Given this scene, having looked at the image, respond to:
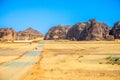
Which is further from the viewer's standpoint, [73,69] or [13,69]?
[73,69]

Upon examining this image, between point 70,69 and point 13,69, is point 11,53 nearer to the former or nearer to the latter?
point 13,69

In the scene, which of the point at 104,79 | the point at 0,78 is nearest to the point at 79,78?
the point at 104,79

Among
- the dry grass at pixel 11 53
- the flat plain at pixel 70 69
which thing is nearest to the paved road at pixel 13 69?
the flat plain at pixel 70 69

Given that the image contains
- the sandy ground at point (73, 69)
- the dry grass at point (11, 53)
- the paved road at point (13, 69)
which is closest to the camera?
the paved road at point (13, 69)

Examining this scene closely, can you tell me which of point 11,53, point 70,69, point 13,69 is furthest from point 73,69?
point 11,53

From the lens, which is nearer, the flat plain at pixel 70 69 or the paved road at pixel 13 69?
the paved road at pixel 13 69

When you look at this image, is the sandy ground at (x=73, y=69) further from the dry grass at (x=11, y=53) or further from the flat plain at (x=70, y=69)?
the dry grass at (x=11, y=53)

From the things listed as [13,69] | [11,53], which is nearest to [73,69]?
[13,69]

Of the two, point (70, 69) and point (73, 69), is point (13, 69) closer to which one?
point (70, 69)

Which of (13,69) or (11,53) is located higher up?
(13,69)

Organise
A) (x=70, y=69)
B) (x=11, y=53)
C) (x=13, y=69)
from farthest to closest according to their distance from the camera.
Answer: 1. (x=11, y=53)
2. (x=70, y=69)
3. (x=13, y=69)

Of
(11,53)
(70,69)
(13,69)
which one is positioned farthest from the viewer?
(11,53)

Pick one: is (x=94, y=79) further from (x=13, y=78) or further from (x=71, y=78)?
(x=13, y=78)

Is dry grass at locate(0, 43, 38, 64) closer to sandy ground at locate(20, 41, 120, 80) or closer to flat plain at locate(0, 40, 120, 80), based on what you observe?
flat plain at locate(0, 40, 120, 80)
